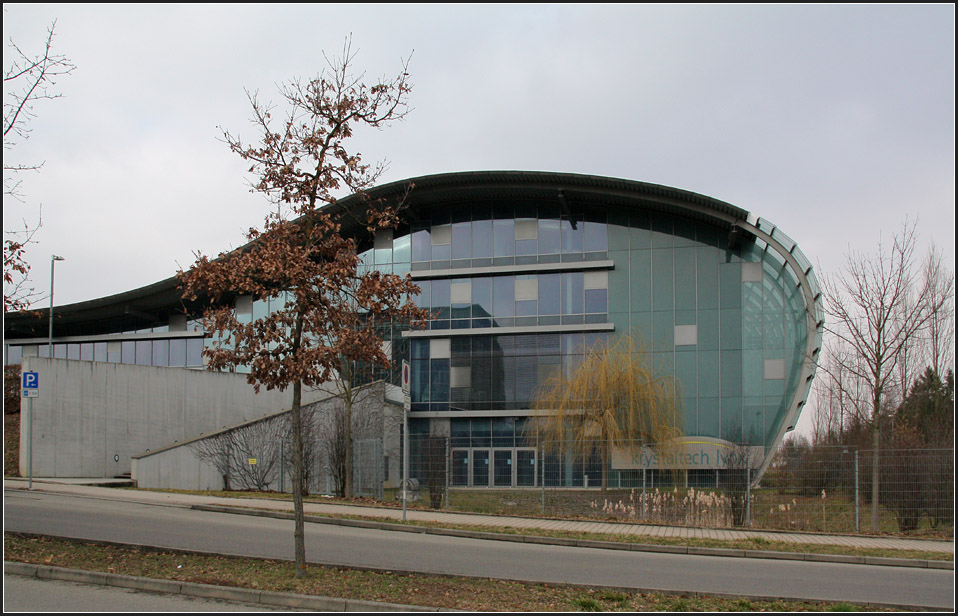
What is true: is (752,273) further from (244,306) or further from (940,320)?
(244,306)

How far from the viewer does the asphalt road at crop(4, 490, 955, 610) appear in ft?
33.2

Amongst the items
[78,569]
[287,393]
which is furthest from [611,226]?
[78,569]

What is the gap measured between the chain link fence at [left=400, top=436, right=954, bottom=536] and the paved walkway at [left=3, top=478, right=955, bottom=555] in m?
0.76

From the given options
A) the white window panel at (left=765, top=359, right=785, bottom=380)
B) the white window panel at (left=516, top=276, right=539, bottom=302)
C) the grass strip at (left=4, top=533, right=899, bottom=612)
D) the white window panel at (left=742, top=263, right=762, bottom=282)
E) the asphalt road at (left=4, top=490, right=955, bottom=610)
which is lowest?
the asphalt road at (left=4, top=490, right=955, bottom=610)

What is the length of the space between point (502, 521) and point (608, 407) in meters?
10.8

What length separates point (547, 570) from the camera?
443 inches

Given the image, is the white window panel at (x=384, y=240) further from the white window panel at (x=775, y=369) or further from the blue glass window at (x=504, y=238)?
the white window panel at (x=775, y=369)

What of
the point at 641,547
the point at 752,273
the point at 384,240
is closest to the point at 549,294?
the point at 384,240

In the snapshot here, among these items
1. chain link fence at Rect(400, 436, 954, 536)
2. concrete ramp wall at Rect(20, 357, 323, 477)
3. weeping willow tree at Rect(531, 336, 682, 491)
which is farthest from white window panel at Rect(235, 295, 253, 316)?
chain link fence at Rect(400, 436, 954, 536)

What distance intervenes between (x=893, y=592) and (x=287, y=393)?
2913cm

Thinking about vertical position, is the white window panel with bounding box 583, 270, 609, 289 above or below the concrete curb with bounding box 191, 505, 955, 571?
above

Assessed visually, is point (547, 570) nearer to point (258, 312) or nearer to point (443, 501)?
point (443, 501)

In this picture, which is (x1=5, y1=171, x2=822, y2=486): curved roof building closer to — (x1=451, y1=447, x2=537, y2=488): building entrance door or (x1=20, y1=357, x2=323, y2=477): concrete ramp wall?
(x1=20, y1=357, x2=323, y2=477): concrete ramp wall

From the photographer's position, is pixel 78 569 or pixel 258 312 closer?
pixel 78 569
